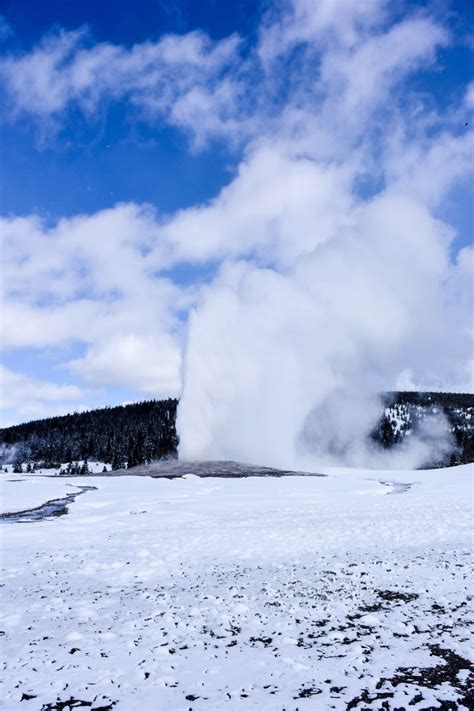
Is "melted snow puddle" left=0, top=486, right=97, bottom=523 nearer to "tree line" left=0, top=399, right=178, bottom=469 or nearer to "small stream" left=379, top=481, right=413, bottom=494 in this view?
"small stream" left=379, top=481, right=413, bottom=494

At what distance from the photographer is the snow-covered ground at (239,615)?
6.45 metres

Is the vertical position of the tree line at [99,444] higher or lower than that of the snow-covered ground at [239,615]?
higher

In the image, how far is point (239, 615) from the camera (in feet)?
31.3

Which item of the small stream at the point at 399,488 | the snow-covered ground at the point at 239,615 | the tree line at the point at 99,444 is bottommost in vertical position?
the small stream at the point at 399,488

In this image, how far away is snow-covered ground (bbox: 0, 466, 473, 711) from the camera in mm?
6453

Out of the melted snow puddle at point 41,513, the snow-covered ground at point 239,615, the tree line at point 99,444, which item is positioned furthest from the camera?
the tree line at point 99,444

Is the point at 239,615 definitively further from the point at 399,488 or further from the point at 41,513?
the point at 399,488

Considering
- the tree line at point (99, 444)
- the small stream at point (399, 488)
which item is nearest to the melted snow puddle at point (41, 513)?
the small stream at point (399, 488)

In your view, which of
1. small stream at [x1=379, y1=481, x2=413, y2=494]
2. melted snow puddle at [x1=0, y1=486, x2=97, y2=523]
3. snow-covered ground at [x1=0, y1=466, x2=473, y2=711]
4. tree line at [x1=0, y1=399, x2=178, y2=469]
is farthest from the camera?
tree line at [x1=0, y1=399, x2=178, y2=469]

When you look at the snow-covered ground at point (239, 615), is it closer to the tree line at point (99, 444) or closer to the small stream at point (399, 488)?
the small stream at point (399, 488)

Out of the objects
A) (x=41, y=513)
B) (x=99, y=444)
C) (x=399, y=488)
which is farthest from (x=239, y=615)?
(x=99, y=444)

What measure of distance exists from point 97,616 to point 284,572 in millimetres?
5302

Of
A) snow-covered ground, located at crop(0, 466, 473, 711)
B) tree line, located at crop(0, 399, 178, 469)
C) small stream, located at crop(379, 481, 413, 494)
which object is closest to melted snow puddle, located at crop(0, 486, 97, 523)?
snow-covered ground, located at crop(0, 466, 473, 711)

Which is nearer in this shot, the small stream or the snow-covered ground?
the snow-covered ground
